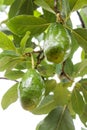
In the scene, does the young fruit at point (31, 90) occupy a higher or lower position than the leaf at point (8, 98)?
higher

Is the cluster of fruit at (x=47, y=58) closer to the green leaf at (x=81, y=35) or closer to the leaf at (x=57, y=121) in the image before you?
the green leaf at (x=81, y=35)

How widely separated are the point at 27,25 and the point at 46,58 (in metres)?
0.23

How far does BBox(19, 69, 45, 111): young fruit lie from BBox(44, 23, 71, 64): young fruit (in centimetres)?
8

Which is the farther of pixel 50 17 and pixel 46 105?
pixel 46 105

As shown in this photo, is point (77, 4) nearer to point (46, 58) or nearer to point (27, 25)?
point (27, 25)

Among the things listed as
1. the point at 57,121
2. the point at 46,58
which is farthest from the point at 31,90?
the point at 57,121

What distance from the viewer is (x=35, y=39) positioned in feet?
3.80

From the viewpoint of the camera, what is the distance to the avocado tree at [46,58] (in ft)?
2.62

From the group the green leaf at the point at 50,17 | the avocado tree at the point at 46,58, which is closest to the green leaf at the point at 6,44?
the avocado tree at the point at 46,58

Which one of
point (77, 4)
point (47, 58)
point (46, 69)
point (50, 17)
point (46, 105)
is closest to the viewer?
point (47, 58)

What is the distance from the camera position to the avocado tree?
80cm

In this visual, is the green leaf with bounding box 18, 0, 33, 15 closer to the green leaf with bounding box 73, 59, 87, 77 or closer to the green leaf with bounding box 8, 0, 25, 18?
the green leaf with bounding box 8, 0, 25, 18

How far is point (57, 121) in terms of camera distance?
1.19 m

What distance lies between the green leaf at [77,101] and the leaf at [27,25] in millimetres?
251
